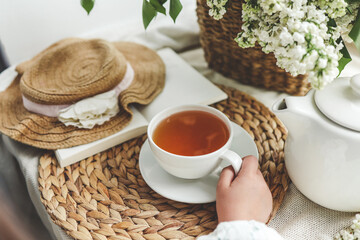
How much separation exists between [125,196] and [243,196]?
0.20 meters

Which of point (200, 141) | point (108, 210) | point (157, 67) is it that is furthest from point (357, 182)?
point (157, 67)

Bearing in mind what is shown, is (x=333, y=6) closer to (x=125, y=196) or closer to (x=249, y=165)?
(x=249, y=165)

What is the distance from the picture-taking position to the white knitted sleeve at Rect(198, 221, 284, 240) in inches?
16.7

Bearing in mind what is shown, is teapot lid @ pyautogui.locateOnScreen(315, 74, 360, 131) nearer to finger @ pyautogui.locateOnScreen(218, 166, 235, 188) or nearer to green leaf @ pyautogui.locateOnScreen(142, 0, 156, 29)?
finger @ pyautogui.locateOnScreen(218, 166, 235, 188)

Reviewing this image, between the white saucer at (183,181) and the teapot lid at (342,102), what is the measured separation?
16 centimetres

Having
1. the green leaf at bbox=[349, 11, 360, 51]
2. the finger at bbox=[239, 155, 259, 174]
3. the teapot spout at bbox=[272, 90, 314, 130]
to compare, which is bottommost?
the finger at bbox=[239, 155, 259, 174]

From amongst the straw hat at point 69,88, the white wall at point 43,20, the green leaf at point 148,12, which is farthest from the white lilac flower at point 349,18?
the white wall at point 43,20

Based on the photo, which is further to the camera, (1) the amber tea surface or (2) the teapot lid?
(1) the amber tea surface

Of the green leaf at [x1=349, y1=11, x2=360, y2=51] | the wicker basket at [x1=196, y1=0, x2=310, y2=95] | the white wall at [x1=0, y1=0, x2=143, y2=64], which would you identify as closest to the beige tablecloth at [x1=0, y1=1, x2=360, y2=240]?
the wicker basket at [x1=196, y1=0, x2=310, y2=95]

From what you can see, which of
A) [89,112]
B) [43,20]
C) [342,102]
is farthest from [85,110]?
[43,20]

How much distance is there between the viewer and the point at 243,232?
0.43 meters

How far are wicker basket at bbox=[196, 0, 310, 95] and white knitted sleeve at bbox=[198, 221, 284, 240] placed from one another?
0.36 metres

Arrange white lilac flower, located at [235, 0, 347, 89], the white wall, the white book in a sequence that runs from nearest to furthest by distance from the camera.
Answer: white lilac flower, located at [235, 0, 347, 89]
the white book
the white wall

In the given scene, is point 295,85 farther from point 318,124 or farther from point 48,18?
point 48,18
